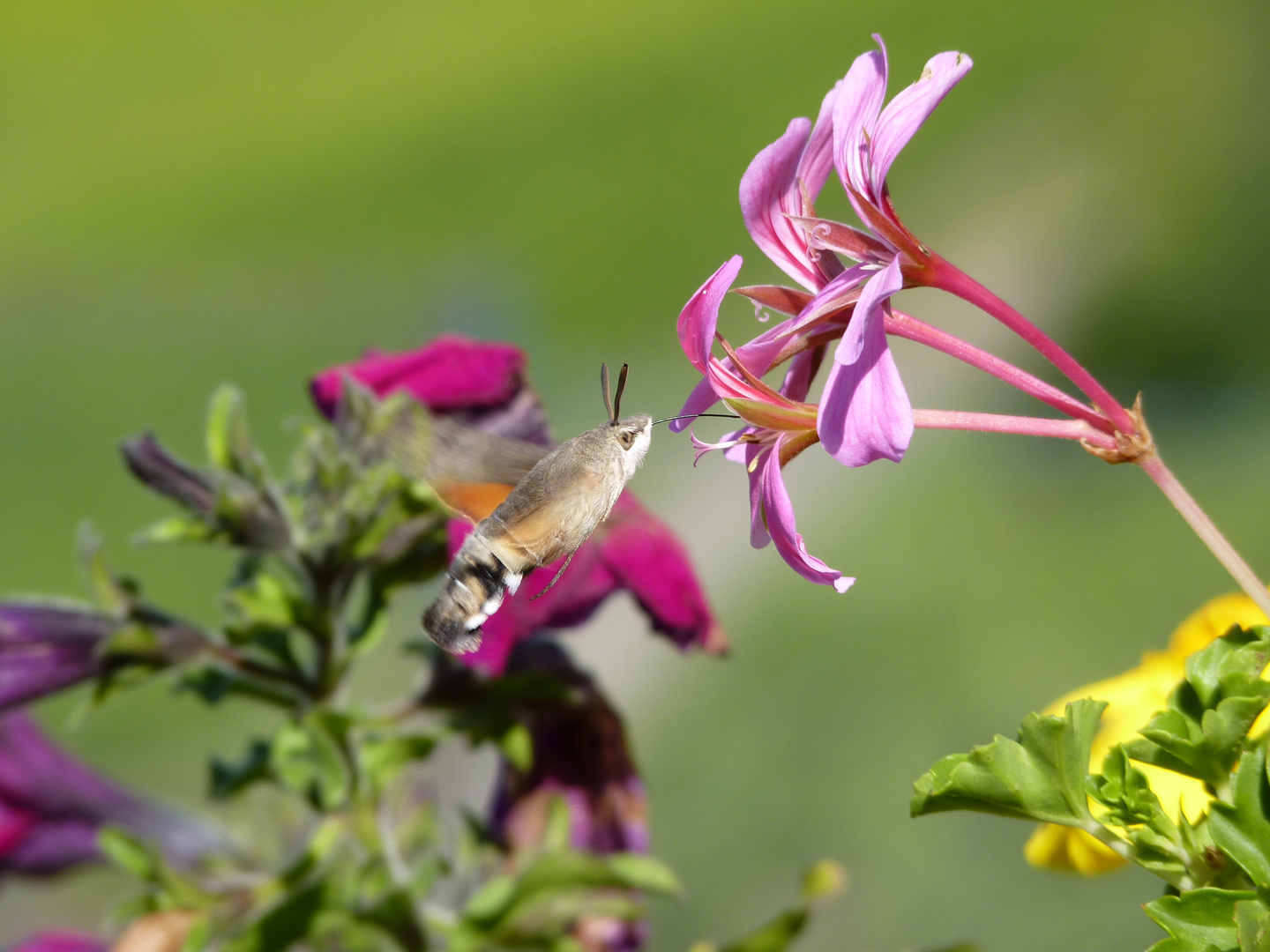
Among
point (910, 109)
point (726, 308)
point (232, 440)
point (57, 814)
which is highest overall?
point (726, 308)

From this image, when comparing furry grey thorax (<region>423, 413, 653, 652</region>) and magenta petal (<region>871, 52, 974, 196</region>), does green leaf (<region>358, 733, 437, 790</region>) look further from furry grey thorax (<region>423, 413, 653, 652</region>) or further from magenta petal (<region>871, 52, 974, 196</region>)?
magenta petal (<region>871, 52, 974, 196</region>)

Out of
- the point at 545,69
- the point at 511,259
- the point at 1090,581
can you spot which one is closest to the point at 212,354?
the point at 511,259

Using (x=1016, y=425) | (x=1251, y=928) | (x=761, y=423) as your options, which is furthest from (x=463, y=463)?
(x=1251, y=928)

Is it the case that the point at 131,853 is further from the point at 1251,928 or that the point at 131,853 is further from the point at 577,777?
the point at 1251,928

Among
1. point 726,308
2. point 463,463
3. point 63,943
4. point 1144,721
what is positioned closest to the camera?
point 1144,721

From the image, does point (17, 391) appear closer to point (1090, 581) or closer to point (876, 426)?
point (1090, 581)

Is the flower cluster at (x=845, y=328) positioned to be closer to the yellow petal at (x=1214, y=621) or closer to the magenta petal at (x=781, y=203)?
the magenta petal at (x=781, y=203)

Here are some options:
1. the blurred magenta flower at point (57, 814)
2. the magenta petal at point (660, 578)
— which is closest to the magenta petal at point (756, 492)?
the magenta petal at point (660, 578)
